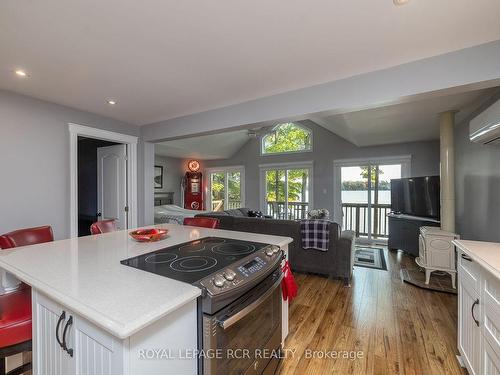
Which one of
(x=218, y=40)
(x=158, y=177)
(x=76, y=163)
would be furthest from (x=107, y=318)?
(x=158, y=177)

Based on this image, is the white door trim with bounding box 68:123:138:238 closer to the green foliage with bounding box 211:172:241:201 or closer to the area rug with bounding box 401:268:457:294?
the area rug with bounding box 401:268:457:294

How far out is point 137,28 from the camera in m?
1.54

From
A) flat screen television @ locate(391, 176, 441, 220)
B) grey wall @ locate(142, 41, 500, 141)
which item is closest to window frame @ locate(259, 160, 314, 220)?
flat screen television @ locate(391, 176, 441, 220)

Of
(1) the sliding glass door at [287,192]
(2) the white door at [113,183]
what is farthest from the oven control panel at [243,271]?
(1) the sliding glass door at [287,192]

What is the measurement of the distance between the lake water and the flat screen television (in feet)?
2.80

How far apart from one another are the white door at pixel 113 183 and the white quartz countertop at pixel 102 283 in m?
2.14

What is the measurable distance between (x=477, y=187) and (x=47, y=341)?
14.2ft

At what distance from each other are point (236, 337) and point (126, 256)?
2.65 feet

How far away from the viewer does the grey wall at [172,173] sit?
7.30 metres

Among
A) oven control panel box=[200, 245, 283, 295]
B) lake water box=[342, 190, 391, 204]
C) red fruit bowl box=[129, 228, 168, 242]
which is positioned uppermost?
lake water box=[342, 190, 391, 204]

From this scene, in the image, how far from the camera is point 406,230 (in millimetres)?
4469

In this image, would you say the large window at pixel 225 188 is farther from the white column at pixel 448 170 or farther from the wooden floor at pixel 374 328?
the white column at pixel 448 170

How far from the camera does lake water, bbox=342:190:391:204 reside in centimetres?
568

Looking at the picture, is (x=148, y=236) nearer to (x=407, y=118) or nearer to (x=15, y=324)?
(x=15, y=324)
